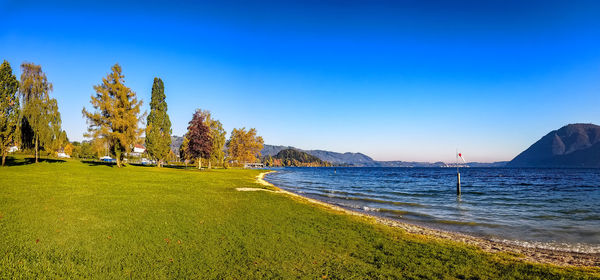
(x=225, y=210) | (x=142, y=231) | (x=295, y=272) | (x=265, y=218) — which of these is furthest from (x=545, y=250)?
(x=142, y=231)

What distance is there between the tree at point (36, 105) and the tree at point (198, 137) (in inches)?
925

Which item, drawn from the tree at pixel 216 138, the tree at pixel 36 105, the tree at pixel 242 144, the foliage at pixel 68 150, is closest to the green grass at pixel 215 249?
the tree at pixel 36 105

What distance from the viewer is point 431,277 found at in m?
6.50

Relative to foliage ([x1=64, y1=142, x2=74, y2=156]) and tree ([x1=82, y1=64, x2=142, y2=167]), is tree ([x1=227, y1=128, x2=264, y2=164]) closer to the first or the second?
tree ([x1=82, y1=64, x2=142, y2=167])

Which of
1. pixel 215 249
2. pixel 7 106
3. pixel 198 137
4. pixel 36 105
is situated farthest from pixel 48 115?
pixel 215 249

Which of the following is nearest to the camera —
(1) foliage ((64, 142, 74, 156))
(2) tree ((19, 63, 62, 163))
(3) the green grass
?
(3) the green grass

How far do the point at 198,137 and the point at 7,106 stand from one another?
Answer: 30.5 meters

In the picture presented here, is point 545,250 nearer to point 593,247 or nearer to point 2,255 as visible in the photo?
point 593,247

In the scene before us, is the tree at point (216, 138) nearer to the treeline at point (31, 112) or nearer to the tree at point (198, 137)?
the tree at point (198, 137)

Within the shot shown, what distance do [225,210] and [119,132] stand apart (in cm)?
3633

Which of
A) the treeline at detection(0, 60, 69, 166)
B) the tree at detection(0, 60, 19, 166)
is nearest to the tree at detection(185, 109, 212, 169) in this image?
the treeline at detection(0, 60, 69, 166)

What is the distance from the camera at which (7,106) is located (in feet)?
105

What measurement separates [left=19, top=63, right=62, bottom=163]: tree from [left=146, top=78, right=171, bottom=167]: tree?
55.0 feet

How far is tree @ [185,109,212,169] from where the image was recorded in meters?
59.5
